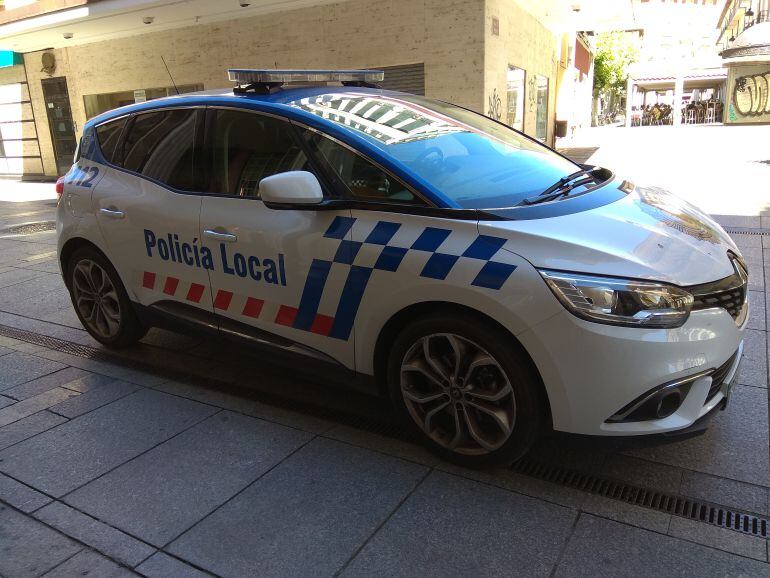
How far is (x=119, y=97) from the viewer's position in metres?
17.0

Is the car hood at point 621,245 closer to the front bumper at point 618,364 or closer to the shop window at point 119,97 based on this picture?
the front bumper at point 618,364

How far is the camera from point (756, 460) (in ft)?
9.20

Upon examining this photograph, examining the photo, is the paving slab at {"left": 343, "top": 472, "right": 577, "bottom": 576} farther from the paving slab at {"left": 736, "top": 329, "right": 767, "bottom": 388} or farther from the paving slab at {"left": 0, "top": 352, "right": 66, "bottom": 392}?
the paving slab at {"left": 0, "top": 352, "right": 66, "bottom": 392}

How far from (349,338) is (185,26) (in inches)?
568

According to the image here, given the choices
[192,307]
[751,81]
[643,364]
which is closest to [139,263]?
[192,307]

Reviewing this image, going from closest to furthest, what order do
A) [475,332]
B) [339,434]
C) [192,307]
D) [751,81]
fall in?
[475,332], [339,434], [192,307], [751,81]

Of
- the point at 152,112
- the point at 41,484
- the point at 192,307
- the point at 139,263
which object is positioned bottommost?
the point at 41,484

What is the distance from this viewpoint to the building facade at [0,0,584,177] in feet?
38.1

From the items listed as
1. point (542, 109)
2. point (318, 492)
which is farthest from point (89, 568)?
point (542, 109)

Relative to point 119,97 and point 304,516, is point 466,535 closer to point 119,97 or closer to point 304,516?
point 304,516

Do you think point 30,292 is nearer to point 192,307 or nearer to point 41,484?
point 192,307

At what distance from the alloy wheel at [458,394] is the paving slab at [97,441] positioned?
4.52ft

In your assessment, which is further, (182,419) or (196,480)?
(182,419)

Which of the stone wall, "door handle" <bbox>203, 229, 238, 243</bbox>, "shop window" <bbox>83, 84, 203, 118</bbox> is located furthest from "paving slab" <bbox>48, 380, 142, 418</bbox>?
"shop window" <bbox>83, 84, 203, 118</bbox>
